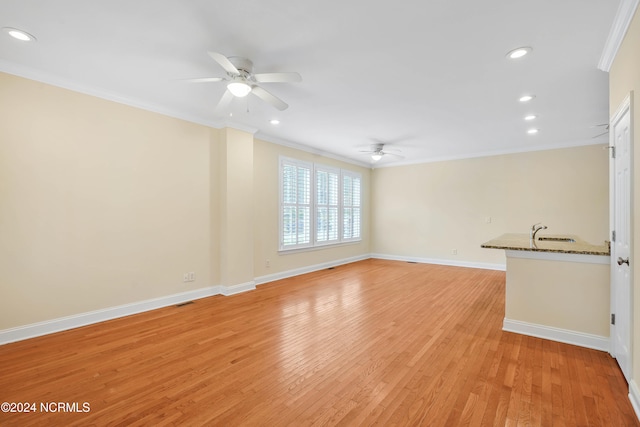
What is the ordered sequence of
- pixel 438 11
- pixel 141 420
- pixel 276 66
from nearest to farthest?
1. pixel 141 420
2. pixel 438 11
3. pixel 276 66

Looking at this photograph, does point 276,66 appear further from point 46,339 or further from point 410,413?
point 46,339

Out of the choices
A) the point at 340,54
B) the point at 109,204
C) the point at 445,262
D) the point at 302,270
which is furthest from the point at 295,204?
the point at 445,262

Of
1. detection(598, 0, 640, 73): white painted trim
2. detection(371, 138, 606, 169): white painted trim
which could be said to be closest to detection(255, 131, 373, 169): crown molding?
detection(371, 138, 606, 169): white painted trim

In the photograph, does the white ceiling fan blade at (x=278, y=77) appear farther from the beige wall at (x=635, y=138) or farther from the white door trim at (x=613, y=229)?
the white door trim at (x=613, y=229)

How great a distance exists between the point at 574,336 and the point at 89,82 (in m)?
5.83

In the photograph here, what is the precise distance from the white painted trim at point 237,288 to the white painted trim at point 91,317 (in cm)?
26

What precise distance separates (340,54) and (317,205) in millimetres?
4112

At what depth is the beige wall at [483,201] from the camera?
5.60 m

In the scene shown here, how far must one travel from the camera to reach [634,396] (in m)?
1.87

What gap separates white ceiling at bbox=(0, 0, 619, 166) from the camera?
2.05 metres

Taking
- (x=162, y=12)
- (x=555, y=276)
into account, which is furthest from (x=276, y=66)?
(x=555, y=276)

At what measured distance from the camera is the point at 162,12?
207 cm

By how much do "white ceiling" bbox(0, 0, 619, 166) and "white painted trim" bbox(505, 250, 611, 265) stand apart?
1866 mm

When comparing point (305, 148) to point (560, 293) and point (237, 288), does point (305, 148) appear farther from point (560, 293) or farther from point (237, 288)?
point (560, 293)
